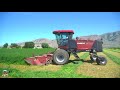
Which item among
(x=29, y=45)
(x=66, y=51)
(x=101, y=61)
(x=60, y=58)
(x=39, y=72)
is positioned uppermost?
(x=29, y=45)

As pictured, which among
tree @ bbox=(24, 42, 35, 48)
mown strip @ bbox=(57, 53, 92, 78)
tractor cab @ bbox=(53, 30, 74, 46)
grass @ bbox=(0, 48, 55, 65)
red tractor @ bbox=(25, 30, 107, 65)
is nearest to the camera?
mown strip @ bbox=(57, 53, 92, 78)

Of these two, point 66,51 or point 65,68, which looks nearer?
point 65,68

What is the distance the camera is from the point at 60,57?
360 inches

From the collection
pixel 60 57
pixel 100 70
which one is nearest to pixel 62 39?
pixel 60 57

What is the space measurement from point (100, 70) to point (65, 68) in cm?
104

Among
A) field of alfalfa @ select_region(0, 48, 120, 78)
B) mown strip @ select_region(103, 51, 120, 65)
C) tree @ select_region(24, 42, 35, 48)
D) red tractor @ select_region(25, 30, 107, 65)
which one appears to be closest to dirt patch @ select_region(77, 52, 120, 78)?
field of alfalfa @ select_region(0, 48, 120, 78)

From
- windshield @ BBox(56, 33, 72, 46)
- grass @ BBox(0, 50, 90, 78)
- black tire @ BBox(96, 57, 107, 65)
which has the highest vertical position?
windshield @ BBox(56, 33, 72, 46)

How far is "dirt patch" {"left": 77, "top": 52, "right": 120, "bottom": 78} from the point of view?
8.25 m

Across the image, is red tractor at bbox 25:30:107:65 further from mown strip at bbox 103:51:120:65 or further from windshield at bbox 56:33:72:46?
mown strip at bbox 103:51:120:65

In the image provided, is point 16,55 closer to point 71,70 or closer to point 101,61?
point 71,70

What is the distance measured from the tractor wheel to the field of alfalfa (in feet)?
0.51
